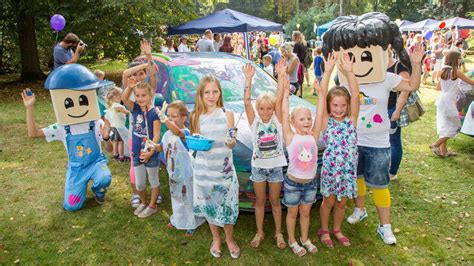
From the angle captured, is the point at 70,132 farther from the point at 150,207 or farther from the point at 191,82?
the point at 191,82

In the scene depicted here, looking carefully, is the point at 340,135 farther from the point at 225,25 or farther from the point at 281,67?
the point at 225,25

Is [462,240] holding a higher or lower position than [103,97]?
lower

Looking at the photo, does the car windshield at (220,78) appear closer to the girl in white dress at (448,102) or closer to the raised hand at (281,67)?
the raised hand at (281,67)

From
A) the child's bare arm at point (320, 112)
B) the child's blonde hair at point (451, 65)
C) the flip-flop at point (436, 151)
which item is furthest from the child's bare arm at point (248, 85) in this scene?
the flip-flop at point (436, 151)

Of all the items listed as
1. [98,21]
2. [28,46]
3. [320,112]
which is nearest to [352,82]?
[320,112]

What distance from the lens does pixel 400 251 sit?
3.39 meters

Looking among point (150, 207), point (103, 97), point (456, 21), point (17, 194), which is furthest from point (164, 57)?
point (456, 21)

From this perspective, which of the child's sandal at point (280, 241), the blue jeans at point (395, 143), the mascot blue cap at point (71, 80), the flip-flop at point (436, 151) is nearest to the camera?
the child's sandal at point (280, 241)

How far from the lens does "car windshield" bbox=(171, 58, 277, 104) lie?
469 cm

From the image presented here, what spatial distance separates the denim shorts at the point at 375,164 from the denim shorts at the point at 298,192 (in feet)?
1.77

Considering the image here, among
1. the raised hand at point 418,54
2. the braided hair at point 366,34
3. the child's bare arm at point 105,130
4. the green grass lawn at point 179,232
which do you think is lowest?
the green grass lawn at point 179,232

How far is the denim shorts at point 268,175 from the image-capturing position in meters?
3.22

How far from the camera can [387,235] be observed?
11.5 feet

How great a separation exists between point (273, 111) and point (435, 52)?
1073 cm
